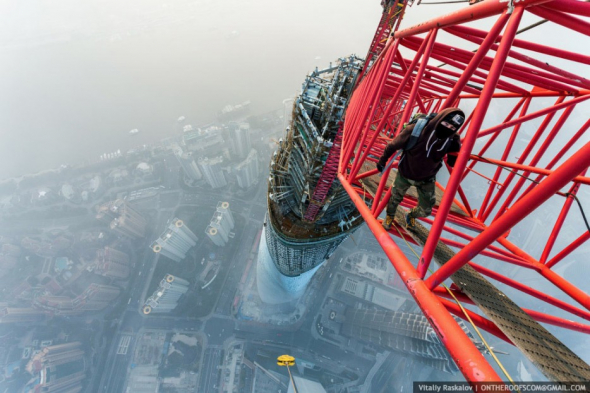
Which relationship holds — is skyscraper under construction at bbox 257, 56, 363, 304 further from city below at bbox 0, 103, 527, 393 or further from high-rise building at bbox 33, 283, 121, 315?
high-rise building at bbox 33, 283, 121, 315

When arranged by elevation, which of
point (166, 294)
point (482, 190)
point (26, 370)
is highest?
point (482, 190)

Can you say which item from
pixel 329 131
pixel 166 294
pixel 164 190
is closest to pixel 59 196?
pixel 164 190

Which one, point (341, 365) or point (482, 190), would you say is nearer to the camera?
point (341, 365)

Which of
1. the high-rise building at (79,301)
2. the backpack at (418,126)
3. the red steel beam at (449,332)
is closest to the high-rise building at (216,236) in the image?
the high-rise building at (79,301)

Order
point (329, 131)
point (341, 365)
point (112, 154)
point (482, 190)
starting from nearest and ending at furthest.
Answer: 1. point (329, 131)
2. point (341, 365)
3. point (482, 190)
4. point (112, 154)

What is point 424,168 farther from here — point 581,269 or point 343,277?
point 581,269

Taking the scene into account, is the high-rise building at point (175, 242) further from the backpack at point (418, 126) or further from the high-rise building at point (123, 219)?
the backpack at point (418, 126)
